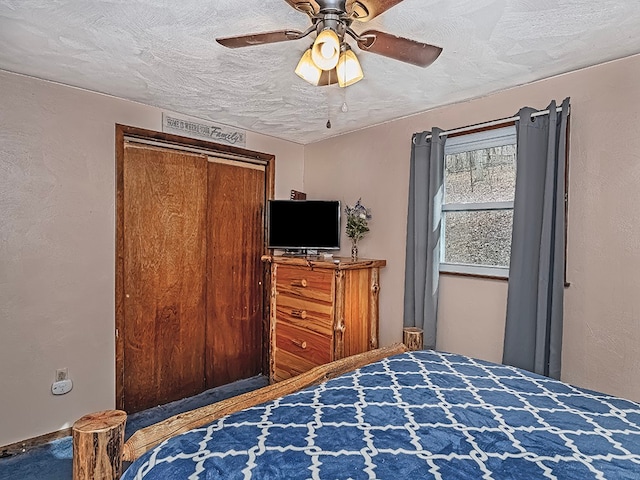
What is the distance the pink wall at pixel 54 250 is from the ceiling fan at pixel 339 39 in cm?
163

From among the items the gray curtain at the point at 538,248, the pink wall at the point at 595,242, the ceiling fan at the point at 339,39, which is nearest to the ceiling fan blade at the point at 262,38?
the ceiling fan at the point at 339,39

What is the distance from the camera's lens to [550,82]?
237cm

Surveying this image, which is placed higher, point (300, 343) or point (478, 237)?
point (478, 237)

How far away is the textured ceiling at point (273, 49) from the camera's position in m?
1.69

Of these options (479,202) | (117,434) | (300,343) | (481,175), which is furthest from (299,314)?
(117,434)

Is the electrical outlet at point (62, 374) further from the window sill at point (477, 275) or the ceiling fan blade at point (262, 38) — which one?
the window sill at point (477, 275)

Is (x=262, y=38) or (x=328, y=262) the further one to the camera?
(x=328, y=262)

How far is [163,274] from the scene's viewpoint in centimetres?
314

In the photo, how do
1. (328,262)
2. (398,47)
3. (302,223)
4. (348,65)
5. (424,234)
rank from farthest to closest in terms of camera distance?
(302,223)
(328,262)
(424,234)
(348,65)
(398,47)

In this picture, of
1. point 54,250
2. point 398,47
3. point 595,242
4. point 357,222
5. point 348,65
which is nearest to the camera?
point 398,47

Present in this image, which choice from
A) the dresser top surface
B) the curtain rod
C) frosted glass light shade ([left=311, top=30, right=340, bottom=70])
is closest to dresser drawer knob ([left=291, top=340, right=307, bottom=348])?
the dresser top surface

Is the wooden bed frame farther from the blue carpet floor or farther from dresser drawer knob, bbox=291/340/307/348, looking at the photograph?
dresser drawer knob, bbox=291/340/307/348

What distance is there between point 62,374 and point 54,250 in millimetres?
826

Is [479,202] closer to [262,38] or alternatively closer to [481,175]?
[481,175]
